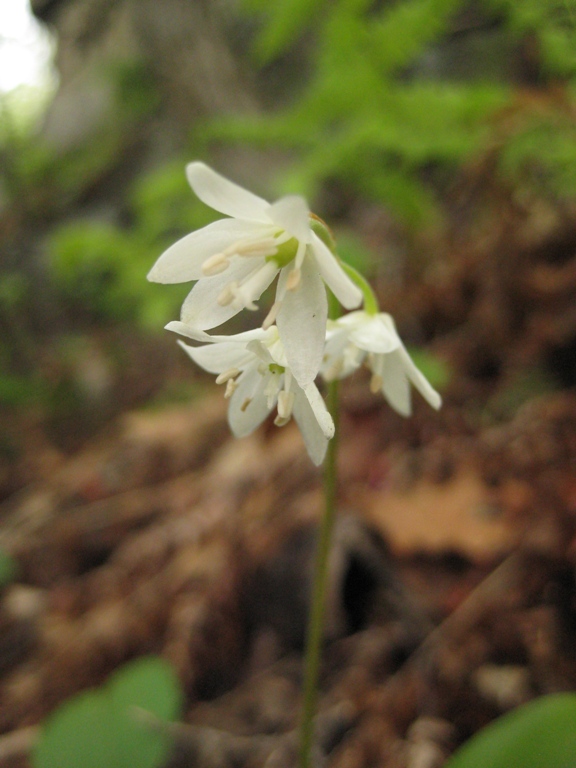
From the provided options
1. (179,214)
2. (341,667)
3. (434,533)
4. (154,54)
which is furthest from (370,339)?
(154,54)

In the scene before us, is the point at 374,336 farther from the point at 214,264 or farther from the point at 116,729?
the point at 116,729

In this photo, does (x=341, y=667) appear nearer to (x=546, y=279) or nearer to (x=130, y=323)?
(x=546, y=279)

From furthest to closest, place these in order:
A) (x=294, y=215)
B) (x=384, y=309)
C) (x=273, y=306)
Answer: (x=384, y=309), (x=273, y=306), (x=294, y=215)

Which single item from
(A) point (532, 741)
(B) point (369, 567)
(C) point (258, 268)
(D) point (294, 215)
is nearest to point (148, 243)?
(B) point (369, 567)

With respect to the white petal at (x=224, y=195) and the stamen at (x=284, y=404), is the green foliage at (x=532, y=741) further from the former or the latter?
the white petal at (x=224, y=195)

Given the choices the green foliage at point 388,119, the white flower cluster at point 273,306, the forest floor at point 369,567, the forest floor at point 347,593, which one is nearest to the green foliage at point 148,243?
the green foliage at point 388,119
